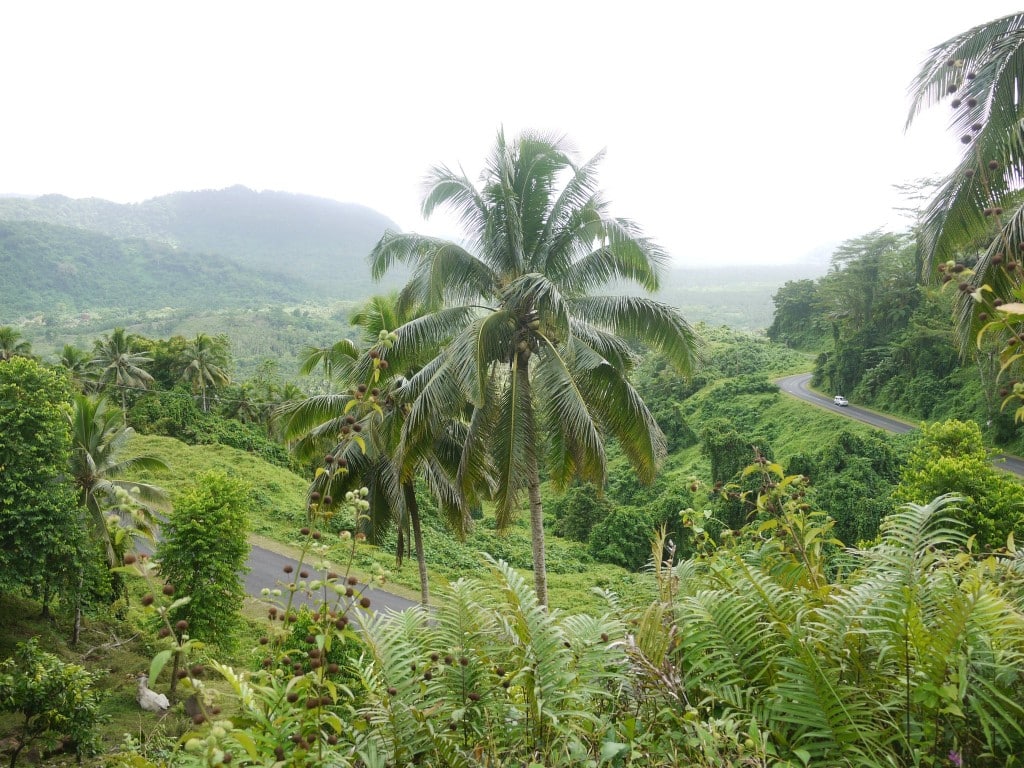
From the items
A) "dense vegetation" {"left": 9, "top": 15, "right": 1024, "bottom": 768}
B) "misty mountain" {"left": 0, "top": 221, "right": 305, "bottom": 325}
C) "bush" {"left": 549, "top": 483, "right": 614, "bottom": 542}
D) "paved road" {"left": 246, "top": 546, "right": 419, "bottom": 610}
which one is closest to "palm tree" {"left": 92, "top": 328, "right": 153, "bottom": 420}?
"dense vegetation" {"left": 9, "top": 15, "right": 1024, "bottom": 768}

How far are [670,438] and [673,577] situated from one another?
118ft

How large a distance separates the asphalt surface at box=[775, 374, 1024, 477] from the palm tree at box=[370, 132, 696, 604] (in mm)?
19850

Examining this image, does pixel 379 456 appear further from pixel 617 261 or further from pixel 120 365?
pixel 120 365

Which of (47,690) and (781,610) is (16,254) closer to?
(47,690)

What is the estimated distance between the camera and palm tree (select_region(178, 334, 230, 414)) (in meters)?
Result: 36.8

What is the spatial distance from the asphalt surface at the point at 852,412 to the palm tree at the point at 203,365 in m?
36.2

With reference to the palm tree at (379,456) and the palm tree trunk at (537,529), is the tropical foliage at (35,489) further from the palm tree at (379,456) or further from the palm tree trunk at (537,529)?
the palm tree trunk at (537,529)

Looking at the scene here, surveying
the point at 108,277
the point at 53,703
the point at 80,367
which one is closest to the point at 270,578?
the point at 53,703

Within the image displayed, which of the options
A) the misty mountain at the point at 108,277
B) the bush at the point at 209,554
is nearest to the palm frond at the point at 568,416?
the bush at the point at 209,554

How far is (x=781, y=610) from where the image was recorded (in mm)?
2428

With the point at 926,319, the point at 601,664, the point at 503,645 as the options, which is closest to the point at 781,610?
the point at 601,664

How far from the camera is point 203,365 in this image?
37156 millimetres

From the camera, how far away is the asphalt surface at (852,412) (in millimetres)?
21922

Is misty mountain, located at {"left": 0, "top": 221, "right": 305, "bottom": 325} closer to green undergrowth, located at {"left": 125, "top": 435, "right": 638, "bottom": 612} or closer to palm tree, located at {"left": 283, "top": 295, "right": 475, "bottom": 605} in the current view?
green undergrowth, located at {"left": 125, "top": 435, "right": 638, "bottom": 612}
